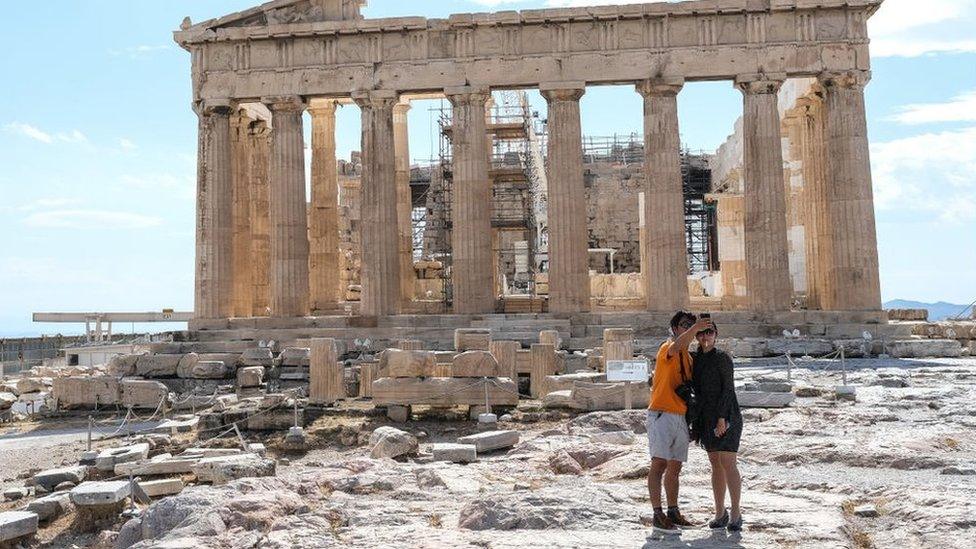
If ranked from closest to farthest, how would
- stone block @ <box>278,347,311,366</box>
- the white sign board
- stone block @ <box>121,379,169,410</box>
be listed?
the white sign board
stone block @ <box>121,379,169,410</box>
stone block @ <box>278,347,311,366</box>

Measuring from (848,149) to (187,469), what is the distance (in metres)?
20.6

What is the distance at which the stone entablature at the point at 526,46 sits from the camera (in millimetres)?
25016

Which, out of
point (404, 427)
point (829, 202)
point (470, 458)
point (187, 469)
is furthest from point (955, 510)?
Result: point (829, 202)

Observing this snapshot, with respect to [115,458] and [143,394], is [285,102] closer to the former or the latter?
[143,394]

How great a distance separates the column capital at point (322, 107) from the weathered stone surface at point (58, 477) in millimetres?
19263

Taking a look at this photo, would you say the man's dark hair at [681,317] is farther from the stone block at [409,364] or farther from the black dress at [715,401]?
the stone block at [409,364]

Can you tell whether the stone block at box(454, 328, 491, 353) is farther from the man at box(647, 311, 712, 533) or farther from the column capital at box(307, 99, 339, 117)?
the column capital at box(307, 99, 339, 117)

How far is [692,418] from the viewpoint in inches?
280

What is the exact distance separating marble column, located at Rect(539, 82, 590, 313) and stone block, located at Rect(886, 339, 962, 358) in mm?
8143

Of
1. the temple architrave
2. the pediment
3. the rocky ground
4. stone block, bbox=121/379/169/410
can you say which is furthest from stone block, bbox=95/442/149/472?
the pediment

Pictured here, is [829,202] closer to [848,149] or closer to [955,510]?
[848,149]

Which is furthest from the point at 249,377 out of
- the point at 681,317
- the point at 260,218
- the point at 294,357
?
the point at 681,317

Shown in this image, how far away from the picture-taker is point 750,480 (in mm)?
8586

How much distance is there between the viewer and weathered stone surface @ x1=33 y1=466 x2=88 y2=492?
456 inches
